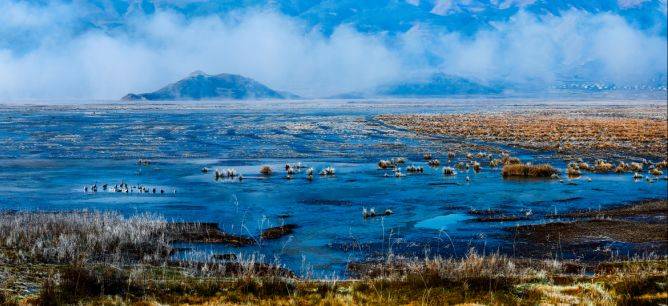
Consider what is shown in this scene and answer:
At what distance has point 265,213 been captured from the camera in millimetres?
30562

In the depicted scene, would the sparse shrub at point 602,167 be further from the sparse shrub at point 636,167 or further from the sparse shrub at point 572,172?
the sparse shrub at point 572,172

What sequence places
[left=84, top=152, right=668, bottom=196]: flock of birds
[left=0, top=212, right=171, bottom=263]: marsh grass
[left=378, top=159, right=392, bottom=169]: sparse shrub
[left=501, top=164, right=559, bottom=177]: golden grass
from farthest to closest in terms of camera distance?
[left=378, top=159, right=392, bottom=169]: sparse shrub < [left=501, top=164, right=559, bottom=177]: golden grass < [left=84, top=152, right=668, bottom=196]: flock of birds < [left=0, top=212, right=171, bottom=263]: marsh grass

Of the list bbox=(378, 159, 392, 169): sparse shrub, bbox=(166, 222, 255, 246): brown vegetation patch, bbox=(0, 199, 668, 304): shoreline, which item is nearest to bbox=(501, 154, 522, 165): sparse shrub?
bbox=(378, 159, 392, 169): sparse shrub

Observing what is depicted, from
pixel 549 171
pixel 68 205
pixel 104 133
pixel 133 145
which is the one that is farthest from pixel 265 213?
pixel 104 133

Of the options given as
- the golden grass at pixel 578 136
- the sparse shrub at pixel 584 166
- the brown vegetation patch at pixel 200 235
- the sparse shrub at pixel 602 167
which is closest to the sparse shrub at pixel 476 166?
the sparse shrub at pixel 584 166

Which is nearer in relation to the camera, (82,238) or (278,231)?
(82,238)

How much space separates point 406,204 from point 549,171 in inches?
605

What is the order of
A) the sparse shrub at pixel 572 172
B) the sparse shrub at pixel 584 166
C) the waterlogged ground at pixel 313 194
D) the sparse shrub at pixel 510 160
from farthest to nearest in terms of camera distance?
the sparse shrub at pixel 510 160, the sparse shrub at pixel 584 166, the sparse shrub at pixel 572 172, the waterlogged ground at pixel 313 194

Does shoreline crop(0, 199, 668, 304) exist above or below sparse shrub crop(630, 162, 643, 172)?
above

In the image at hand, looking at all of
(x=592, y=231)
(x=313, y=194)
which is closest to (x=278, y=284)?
(x=592, y=231)

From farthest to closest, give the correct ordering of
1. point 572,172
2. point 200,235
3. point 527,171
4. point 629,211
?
1. point 572,172
2. point 527,171
3. point 629,211
4. point 200,235

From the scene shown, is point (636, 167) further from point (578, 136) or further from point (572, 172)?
point (578, 136)

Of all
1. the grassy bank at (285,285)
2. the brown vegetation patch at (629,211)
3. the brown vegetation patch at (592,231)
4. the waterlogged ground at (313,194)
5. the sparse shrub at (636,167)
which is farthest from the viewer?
the sparse shrub at (636,167)

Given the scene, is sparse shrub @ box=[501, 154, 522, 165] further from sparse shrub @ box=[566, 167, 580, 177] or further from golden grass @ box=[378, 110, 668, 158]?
golden grass @ box=[378, 110, 668, 158]
